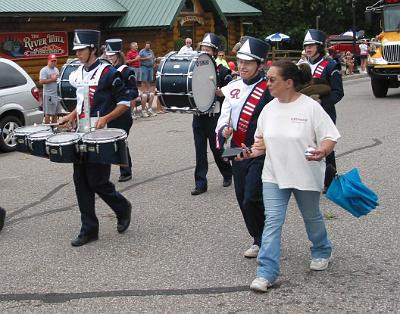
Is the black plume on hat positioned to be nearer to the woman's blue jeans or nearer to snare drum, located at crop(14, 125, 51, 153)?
snare drum, located at crop(14, 125, 51, 153)

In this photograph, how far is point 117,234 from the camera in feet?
20.7

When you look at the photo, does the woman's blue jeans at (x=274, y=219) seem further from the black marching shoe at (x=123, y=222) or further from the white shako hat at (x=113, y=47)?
the white shako hat at (x=113, y=47)

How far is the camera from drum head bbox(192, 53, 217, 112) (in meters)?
7.84

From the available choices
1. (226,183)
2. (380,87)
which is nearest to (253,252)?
(226,183)

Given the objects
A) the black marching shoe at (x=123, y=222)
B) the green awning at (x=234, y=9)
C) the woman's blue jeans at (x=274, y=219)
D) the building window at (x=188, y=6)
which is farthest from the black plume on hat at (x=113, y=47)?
the green awning at (x=234, y=9)

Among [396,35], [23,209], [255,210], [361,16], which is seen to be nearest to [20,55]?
[396,35]

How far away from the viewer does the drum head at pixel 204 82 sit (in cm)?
784

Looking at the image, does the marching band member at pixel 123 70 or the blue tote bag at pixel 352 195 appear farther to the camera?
the marching band member at pixel 123 70

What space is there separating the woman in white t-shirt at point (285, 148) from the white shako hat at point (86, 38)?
201 cm

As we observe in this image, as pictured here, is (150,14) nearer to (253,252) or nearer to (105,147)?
(105,147)

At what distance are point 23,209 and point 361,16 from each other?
140 feet

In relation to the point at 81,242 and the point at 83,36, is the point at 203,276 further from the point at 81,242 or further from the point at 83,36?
the point at 83,36

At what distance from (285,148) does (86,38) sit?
2.32 metres

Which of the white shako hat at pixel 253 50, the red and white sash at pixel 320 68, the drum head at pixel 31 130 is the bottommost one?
the drum head at pixel 31 130
